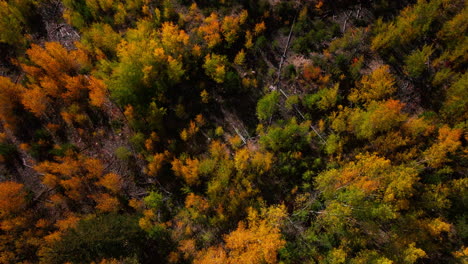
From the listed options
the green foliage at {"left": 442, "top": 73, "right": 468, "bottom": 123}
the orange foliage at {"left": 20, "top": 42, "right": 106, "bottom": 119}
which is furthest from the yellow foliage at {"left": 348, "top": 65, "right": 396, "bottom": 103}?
the orange foliage at {"left": 20, "top": 42, "right": 106, "bottom": 119}

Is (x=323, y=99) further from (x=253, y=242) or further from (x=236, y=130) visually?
(x=253, y=242)

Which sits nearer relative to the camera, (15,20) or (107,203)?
(107,203)

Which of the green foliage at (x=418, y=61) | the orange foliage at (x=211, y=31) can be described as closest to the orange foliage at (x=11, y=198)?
the orange foliage at (x=211, y=31)

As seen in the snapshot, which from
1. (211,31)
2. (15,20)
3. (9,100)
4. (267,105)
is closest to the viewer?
(267,105)

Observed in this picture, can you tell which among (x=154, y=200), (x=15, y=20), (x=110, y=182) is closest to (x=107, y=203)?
(x=110, y=182)

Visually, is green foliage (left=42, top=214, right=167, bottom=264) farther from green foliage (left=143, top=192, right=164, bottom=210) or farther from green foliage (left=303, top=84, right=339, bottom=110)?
green foliage (left=303, top=84, right=339, bottom=110)

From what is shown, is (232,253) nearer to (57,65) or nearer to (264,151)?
(264,151)

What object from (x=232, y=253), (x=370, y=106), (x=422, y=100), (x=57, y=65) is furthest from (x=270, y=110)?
(x=57, y=65)

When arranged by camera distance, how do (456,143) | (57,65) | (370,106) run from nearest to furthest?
(456,143) < (370,106) < (57,65)

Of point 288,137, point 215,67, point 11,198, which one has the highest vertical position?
point 215,67

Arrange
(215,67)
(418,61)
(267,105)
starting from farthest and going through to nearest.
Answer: (215,67) → (267,105) → (418,61)
